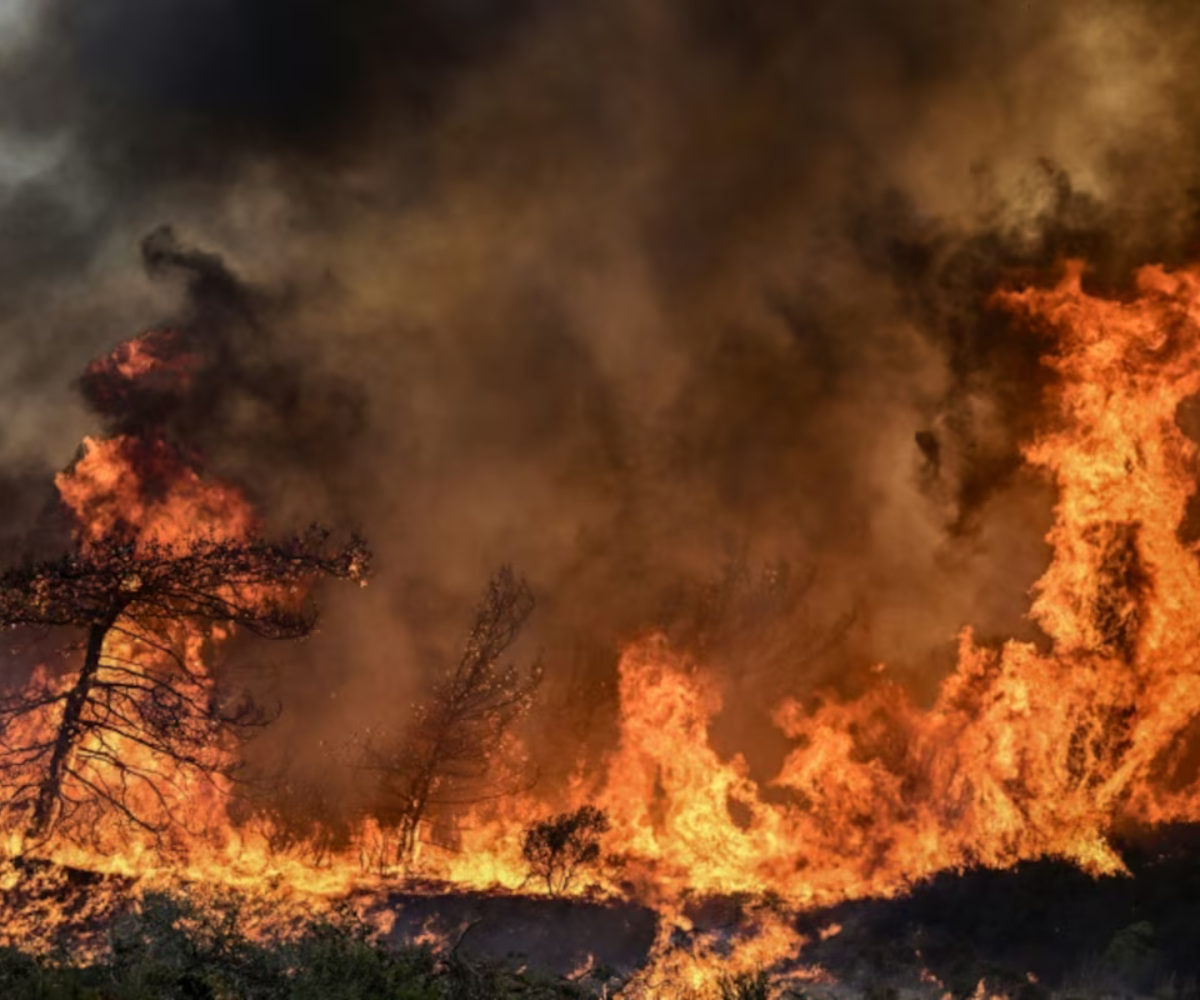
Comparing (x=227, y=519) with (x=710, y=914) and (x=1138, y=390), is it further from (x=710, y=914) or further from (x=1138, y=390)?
(x=1138, y=390)

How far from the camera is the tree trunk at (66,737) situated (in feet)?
54.1

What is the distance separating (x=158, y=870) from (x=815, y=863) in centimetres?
1127

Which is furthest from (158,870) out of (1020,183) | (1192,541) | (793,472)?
(1020,183)

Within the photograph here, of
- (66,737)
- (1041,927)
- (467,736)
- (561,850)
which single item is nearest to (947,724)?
(1041,927)

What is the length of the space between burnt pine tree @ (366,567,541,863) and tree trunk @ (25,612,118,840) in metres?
5.19

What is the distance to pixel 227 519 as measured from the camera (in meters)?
19.7

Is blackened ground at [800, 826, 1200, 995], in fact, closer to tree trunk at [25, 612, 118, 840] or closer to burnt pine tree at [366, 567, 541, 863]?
burnt pine tree at [366, 567, 541, 863]

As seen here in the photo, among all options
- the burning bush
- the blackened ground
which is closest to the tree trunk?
the burning bush

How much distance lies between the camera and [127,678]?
18.1 m

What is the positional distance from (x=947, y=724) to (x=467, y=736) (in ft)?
30.2

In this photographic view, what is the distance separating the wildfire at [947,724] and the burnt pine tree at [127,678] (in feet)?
1.26

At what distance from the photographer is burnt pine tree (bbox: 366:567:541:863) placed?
19.0 metres

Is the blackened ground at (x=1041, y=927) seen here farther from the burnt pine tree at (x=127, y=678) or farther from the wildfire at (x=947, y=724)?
the burnt pine tree at (x=127, y=678)

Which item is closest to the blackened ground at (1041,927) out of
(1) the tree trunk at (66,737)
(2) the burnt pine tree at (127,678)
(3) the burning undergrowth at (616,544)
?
(3) the burning undergrowth at (616,544)
